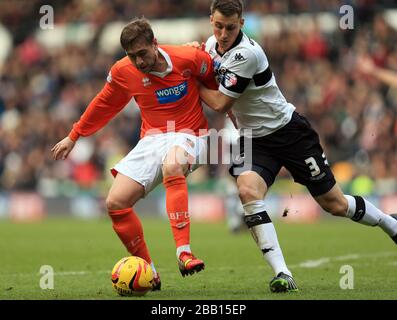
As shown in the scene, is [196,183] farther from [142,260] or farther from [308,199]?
[142,260]

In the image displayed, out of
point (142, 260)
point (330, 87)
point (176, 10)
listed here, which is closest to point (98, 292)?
point (142, 260)

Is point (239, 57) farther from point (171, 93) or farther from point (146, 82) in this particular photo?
point (146, 82)

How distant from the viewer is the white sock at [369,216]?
26.9 ft

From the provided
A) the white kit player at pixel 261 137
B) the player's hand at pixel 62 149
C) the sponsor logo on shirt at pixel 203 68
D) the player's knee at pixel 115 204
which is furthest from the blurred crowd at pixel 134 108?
the player's knee at pixel 115 204

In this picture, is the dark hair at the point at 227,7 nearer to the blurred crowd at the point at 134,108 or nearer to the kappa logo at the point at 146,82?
the kappa logo at the point at 146,82

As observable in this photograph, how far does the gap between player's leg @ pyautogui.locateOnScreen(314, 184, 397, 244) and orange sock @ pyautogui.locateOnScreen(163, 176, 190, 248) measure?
1.29m

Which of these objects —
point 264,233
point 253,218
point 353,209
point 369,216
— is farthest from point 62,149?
point 369,216

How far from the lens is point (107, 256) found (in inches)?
454

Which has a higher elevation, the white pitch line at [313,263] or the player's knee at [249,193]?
the player's knee at [249,193]

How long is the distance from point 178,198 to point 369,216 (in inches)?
72.8

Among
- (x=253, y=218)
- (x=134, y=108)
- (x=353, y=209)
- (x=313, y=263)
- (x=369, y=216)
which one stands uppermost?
(x=253, y=218)

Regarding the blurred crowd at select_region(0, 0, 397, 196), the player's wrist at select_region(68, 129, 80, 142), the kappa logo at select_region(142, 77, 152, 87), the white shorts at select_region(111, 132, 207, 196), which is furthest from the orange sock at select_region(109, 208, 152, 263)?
the blurred crowd at select_region(0, 0, 397, 196)

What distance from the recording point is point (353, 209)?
8172mm

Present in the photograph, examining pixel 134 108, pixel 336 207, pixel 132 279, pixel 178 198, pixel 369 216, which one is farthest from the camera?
pixel 134 108
